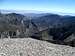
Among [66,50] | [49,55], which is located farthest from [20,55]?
[66,50]

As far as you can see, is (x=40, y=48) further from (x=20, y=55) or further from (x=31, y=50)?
(x=20, y=55)

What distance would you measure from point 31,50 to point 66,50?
3.21 meters

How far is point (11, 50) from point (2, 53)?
103 centimetres

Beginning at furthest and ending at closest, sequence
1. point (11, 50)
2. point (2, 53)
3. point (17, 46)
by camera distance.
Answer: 1. point (17, 46)
2. point (11, 50)
3. point (2, 53)

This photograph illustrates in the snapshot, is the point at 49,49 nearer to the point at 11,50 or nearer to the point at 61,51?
the point at 61,51

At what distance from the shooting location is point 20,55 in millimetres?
12812

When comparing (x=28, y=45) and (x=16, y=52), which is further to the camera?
(x=28, y=45)

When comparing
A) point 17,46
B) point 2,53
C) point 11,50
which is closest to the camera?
point 2,53

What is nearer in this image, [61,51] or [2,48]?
[2,48]

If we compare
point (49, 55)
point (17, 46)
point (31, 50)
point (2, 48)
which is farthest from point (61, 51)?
point (2, 48)

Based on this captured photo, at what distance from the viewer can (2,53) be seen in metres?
12.5

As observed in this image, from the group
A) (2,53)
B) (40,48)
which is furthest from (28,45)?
Result: (2,53)

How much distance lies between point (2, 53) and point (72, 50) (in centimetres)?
625

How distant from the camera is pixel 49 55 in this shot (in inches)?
532
